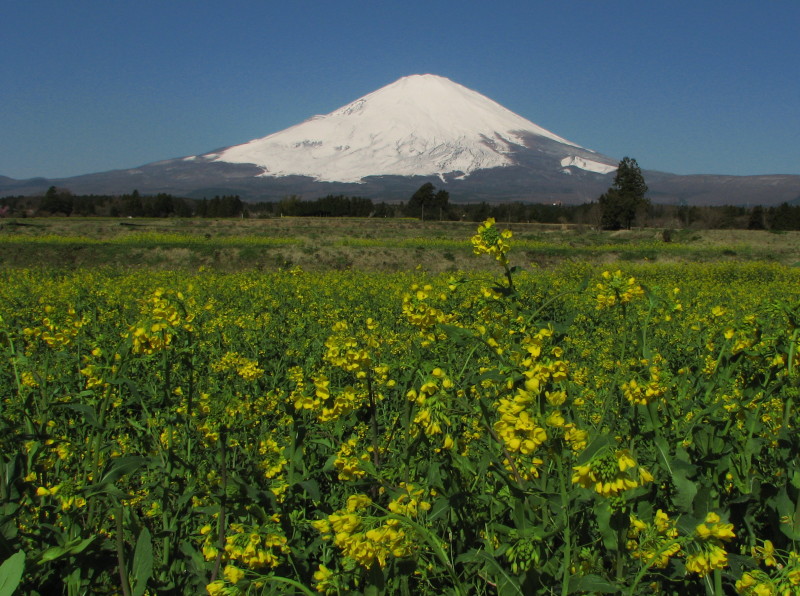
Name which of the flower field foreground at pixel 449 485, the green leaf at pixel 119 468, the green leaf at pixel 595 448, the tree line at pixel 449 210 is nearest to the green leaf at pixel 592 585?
the flower field foreground at pixel 449 485

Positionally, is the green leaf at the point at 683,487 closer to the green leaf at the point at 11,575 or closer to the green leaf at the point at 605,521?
the green leaf at the point at 605,521

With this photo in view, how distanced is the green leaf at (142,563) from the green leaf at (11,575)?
1.30 feet

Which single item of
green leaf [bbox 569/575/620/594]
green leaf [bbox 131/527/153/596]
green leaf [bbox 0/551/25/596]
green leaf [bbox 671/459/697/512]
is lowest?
green leaf [bbox 131/527/153/596]

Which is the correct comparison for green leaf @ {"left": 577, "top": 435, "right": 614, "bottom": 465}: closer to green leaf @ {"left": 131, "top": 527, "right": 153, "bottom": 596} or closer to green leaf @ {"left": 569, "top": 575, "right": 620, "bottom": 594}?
green leaf @ {"left": 569, "top": 575, "right": 620, "bottom": 594}

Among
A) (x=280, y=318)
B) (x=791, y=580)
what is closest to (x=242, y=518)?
(x=791, y=580)

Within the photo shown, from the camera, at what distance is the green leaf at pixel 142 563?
62.6 inches

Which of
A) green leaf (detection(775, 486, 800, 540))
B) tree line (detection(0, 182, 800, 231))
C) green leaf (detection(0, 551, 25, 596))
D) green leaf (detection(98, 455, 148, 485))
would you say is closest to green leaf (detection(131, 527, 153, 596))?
green leaf (detection(98, 455, 148, 485))

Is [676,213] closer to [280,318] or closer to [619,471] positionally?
[280,318]

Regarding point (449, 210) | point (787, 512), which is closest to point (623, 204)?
point (449, 210)

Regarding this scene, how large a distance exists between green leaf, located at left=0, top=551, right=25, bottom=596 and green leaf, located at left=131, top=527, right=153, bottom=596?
395mm

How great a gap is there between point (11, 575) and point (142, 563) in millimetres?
441

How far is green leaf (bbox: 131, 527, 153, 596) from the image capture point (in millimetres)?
1590

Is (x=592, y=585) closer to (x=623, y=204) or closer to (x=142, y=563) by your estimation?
(x=142, y=563)

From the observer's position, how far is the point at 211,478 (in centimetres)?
238
